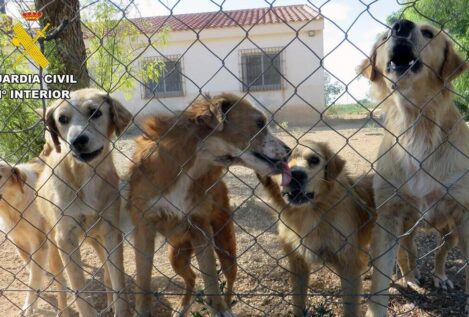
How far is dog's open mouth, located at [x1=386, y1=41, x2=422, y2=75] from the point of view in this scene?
2.67 m

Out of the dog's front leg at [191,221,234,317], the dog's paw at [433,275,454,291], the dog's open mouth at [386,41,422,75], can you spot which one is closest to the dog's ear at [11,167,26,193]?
the dog's front leg at [191,221,234,317]

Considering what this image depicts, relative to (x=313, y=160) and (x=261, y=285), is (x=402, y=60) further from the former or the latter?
(x=261, y=285)

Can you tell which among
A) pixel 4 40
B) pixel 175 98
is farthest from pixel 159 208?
pixel 175 98

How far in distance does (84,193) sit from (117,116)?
61 centimetres

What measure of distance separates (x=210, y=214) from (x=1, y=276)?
2.48 m

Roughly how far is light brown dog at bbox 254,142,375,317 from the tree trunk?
2.78m

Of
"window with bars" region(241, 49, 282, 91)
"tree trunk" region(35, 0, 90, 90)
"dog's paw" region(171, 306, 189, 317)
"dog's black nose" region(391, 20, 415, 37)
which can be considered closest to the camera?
"dog's black nose" region(391, 20, 415, 37)

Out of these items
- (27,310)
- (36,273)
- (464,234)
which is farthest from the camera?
(36,273)

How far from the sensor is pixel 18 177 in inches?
152

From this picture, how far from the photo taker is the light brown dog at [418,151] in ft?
8.77

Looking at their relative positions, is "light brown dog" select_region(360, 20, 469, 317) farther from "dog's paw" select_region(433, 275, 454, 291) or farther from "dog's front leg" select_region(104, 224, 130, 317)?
"dog's front leg" select_region(104, 224, 130, 317)

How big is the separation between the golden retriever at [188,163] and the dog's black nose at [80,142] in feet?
1.31

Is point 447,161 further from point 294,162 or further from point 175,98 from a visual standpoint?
point 175,98

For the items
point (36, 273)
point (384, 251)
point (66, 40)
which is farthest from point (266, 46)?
point (384, 251)
